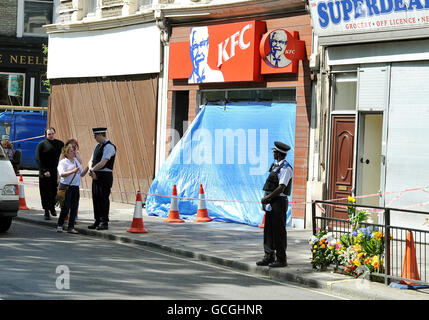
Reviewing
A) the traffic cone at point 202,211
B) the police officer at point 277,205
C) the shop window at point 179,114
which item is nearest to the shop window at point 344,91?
the traffic cone at point 202,211

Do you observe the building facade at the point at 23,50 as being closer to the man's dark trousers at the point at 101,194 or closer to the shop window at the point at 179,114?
the shop window at the point at 179,114

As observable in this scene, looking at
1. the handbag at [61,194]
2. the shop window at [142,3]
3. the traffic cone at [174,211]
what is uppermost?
the shop window at [142,3]

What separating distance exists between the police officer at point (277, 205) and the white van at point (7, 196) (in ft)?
15.5

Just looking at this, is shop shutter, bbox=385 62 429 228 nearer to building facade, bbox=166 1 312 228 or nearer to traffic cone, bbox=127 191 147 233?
building facade, bbox=166 1 312 228

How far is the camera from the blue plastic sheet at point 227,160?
56.3 feet

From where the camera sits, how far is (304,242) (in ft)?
46.4

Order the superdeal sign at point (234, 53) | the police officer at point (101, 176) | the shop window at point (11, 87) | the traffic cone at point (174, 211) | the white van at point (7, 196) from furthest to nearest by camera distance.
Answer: the shop window at point (11, 87) → the traffic cone at point (174, 211) → the superdeal sign at point (234, 53) → the police officer at point (101, 176) → the white van at point (7, 196)

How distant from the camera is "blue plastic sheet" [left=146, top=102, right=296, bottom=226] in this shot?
1716cm

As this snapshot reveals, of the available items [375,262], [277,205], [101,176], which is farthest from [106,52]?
[375,262]

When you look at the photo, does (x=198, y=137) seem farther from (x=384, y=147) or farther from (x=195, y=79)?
(x=384, y=147)

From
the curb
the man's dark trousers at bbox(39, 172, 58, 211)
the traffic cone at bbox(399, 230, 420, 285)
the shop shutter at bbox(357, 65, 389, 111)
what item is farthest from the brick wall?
the traffic cone at bbox(399, 230, 420, 285)

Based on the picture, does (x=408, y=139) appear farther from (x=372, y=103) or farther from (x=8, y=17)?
(x=8, y=17)
